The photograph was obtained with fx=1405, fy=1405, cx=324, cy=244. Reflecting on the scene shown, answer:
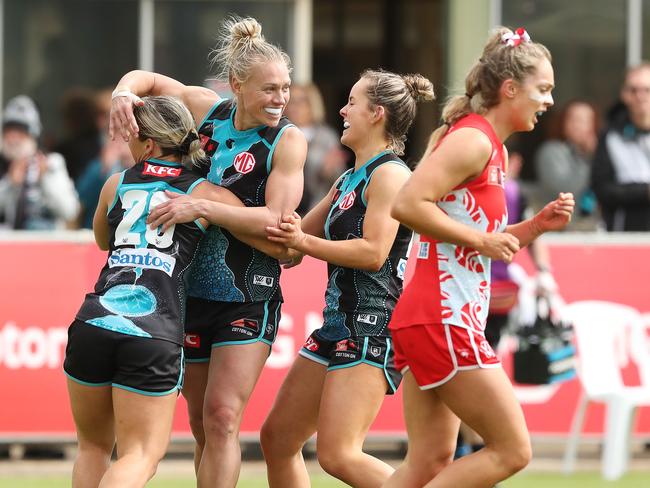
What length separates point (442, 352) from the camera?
202 inches

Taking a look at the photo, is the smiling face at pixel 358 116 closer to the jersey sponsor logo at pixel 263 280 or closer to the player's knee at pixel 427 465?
the jersey sponsor logo at pixel 263 280

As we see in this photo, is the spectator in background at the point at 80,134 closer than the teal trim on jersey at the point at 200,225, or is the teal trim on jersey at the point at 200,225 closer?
the teal trim on jersey at the point at 200,225

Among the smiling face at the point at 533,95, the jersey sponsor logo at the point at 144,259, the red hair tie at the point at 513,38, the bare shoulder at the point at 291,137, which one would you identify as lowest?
the jersey sponsor logo at the point at 144,259

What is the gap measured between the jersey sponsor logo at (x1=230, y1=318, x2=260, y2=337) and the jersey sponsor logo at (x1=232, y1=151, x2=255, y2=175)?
1.97 feet

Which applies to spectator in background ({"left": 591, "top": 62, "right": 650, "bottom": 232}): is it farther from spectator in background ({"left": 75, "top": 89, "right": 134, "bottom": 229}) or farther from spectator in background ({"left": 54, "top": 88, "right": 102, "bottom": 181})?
spectator in background ({"left": 54, "top": 88, "right": 102, "bottom": 181})

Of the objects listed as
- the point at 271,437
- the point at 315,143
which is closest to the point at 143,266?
the point at 271,437

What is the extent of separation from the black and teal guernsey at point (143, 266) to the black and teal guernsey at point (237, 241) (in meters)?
0.27

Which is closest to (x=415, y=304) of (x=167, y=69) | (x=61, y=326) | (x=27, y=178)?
(x=61, y=326)

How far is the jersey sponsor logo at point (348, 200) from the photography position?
224 inches

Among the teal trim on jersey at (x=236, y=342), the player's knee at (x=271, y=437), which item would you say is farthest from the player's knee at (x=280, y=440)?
the teal trim on jersey at (x=236, y=342)

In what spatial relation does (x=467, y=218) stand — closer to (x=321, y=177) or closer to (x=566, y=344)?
(x=566, y=344)

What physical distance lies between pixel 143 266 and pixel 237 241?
0.55 meters

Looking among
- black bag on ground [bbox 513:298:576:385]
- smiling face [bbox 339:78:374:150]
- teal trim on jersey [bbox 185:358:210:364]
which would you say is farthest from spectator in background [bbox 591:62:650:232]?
teal trim on jersey [bbox 185:358:210:364]

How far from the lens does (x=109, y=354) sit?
5.22m
